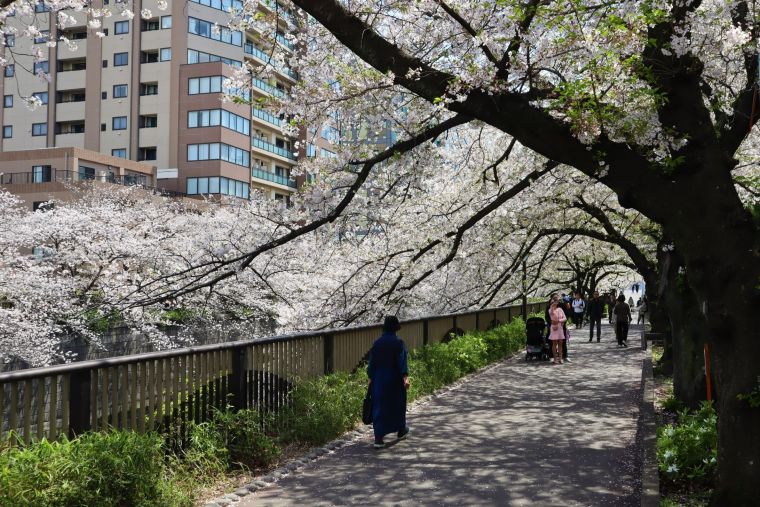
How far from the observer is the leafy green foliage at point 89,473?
4.44m

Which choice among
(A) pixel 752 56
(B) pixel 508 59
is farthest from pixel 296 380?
(A) pixel 752 56

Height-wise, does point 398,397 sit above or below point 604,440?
above

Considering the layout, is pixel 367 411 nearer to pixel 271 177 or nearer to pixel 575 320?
pixel 575 320

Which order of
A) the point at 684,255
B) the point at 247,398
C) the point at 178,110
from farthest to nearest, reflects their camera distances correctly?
1. the point at 178,110
2. the point at 247,398
3. the point at 684,255

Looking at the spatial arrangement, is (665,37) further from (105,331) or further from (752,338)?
(105,331)

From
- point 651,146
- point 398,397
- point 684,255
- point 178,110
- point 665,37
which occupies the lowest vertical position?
point 398,397

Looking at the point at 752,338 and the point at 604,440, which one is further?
the point at 604,440

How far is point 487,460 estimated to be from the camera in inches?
305

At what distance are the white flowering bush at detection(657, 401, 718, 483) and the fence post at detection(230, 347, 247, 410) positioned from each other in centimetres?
440

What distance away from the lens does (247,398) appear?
7930 millimetres

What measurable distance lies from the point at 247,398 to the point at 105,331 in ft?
59.5

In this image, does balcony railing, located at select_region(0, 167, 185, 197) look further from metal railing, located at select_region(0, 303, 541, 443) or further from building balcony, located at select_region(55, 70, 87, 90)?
metal railing, located at select_region(0, 303, 541, 443)

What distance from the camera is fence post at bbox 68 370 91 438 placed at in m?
5.41

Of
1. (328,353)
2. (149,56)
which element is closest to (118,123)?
(149,56)
